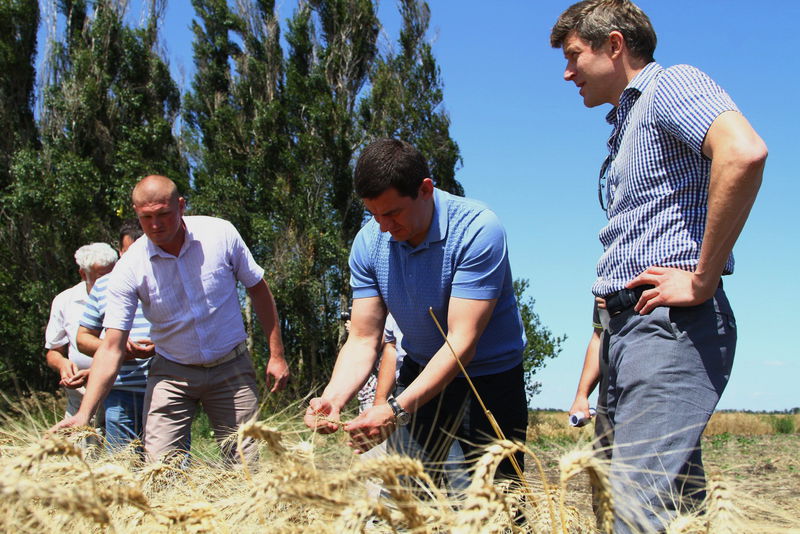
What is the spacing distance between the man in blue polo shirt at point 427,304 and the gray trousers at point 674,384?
71 centimetres

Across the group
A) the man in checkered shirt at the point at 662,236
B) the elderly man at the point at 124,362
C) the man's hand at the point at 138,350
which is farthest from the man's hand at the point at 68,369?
the man in checkered shirt at the point at 662,236

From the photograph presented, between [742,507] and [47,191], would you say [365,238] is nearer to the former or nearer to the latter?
[742,507]

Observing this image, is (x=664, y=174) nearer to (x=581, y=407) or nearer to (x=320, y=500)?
(x=581, y=407)

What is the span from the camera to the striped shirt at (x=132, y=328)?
4.95 m

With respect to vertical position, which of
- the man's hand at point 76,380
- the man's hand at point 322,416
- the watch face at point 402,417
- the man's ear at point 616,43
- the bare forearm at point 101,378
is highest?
the man's ear at point 616,43

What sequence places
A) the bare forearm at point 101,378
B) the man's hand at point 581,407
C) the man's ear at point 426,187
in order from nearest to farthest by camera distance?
the man's ear at point 426,187 → the man's hand at point 581,407 → the bare forearm at point 101,378

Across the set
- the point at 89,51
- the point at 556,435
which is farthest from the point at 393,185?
the point at 89,51

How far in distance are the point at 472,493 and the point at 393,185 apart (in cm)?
165

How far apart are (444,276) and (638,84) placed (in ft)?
3.39

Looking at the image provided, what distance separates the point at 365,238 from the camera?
10.7 feet

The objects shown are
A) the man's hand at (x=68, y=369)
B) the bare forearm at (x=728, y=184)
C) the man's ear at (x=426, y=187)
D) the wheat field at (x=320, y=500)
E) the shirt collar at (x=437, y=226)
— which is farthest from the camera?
the man's hand at (x=68, y=369)

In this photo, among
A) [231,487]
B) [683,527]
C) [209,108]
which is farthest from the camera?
[209,108]

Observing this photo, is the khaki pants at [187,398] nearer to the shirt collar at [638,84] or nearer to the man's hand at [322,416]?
the man's hand at [322,416]

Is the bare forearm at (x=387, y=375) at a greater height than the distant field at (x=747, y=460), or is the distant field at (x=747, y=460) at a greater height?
the bare forearm at (x=387, y=375)
